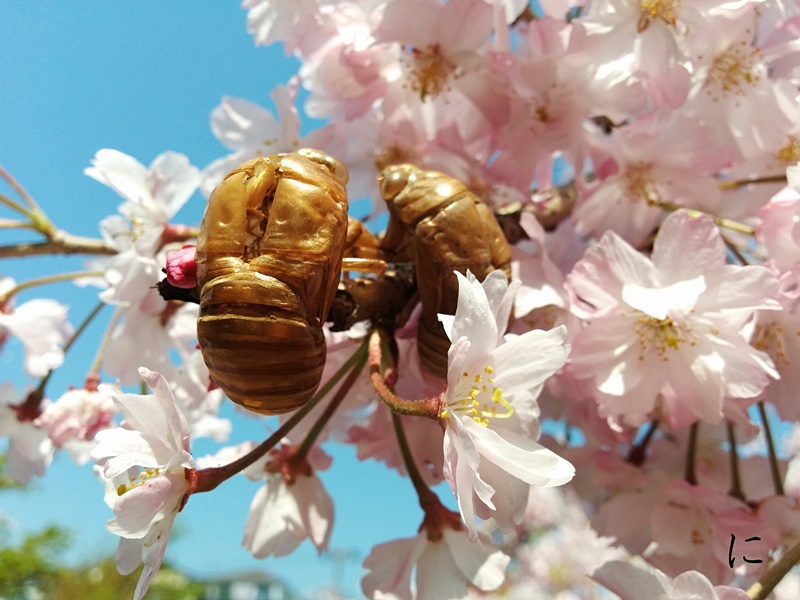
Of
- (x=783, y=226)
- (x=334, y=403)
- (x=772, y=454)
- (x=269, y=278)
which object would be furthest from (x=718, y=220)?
(x=269, y=278)

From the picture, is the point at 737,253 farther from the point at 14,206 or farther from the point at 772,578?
the point at 14,206

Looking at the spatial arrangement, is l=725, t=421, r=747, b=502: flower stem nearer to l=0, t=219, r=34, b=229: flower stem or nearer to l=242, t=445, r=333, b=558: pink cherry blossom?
l=242, t=445, r=333, b=558: pink cherry blossom

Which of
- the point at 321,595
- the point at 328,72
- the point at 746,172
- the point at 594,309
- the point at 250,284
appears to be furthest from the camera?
the point at 321,595

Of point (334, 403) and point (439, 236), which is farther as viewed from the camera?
point (334, 403)

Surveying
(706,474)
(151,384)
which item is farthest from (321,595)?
(151,384)

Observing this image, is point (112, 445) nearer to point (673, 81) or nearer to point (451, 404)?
point (451, 404)

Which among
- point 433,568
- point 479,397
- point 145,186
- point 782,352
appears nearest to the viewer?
point 479,397

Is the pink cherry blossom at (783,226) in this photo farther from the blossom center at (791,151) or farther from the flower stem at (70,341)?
the flower stem at (70,341)
